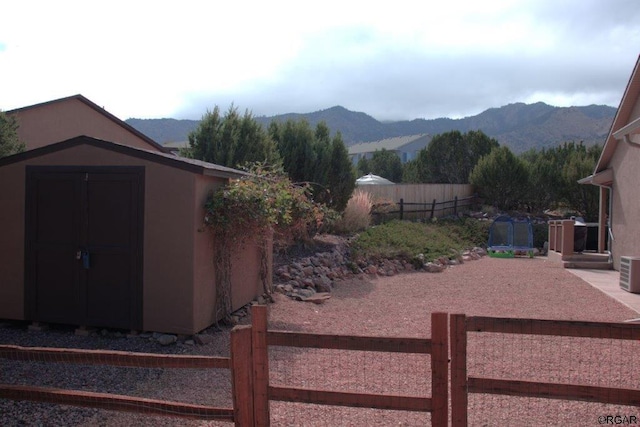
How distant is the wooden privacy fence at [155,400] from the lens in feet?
12.0

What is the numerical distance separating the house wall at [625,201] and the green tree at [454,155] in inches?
715

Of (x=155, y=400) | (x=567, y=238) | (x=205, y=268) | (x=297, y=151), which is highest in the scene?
(x=297, y=151)

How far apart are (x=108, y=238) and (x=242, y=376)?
176 inches

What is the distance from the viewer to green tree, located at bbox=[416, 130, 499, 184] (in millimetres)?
33562

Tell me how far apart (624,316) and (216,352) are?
21.6ft

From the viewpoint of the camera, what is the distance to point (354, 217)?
60.3 feet

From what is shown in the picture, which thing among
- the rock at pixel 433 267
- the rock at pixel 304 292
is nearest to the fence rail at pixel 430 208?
the rock at pixel 433 267

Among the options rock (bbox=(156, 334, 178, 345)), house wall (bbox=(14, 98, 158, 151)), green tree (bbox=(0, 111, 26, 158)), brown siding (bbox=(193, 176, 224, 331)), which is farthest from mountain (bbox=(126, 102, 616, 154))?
rock (bbox=(156, 334, 178, 345))

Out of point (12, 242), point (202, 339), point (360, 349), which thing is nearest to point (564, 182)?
point (202, 339)

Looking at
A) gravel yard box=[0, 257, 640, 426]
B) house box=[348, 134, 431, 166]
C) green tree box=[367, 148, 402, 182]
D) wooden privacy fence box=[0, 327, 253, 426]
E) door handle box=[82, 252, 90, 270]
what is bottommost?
gravel yard box=[0, 257, 640, 426]

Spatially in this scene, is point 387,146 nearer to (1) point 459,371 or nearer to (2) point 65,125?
(2) point 65,125

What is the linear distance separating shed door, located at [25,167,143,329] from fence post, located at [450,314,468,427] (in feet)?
16.5

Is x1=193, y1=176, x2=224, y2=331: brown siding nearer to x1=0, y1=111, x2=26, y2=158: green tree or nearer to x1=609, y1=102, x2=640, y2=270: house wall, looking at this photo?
x1=0, y1=111, x2=26, y2=158: green tree

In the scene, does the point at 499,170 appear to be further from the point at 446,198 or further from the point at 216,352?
the point at 216,352
